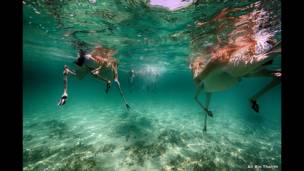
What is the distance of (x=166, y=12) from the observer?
37.2 feet

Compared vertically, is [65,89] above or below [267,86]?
below

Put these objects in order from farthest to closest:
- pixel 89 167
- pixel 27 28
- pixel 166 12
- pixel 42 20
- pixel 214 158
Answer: pixel 27 28, pixel 42 20, pixel 166 12, pixel 214 158, pixel 89 167

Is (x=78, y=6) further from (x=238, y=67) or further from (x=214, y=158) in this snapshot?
(x=214, y=158)

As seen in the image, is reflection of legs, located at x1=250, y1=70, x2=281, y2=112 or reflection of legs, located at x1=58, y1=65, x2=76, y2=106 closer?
reflection of legs, located at x1=250, y1=70, x2=281, y2=112

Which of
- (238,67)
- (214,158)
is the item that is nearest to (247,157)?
(214,158)

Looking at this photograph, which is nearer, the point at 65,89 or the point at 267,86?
the point at 267,86

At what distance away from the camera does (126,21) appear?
12961 millimetres

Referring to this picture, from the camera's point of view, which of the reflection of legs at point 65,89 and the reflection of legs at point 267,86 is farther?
the reflection of legs at point 65,89

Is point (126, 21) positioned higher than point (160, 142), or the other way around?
point (126, 21)
